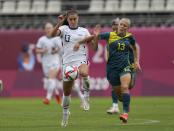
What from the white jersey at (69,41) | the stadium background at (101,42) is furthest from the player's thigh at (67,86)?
the stadium background at (101,42)

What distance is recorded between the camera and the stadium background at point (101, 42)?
2325 centimetres

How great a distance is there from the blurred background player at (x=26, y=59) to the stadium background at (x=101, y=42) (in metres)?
0.27

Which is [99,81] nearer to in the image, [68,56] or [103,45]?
[103,45]

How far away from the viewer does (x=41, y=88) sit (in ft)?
78.8

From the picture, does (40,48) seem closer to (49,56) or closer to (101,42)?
(49,56)

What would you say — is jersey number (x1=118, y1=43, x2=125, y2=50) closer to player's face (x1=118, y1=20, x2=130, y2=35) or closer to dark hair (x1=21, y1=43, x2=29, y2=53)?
player's face (x1=118, y1=20, x2=130, y2=35)

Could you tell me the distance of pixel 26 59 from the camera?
26.5 metres

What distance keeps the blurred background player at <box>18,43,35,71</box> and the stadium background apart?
27 centimetres

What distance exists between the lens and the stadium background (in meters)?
23.2

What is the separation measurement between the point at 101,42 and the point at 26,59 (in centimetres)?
395

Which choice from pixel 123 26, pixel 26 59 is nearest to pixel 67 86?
pixel 123 26

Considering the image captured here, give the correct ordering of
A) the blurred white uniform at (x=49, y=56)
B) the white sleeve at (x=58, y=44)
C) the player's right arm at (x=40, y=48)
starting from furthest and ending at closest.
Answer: the blurred white uniform at (x=49, y=56) < the player's right arm at (x=40, y=48) < the white sleeve at (x=58, y=44)

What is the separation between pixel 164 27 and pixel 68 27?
16.2m

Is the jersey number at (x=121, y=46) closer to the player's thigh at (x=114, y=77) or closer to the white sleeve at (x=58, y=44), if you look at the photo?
the player's thigh at (x=114, y=77)
